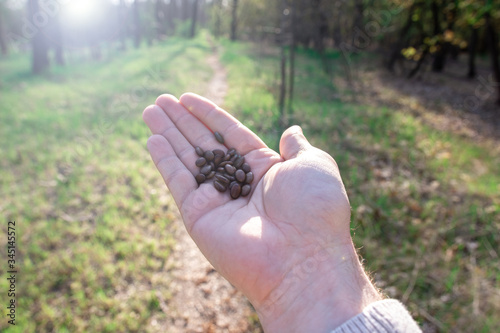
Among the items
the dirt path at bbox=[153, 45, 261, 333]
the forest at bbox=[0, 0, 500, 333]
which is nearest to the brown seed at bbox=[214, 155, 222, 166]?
the forest at bbox=[0, 0, 500, 333]

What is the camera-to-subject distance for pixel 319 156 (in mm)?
2455

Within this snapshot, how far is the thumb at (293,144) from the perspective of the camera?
2629 millimetres

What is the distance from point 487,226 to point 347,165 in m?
2.25

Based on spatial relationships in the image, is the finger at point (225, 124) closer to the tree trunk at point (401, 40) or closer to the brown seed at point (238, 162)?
the brown seed at point (238, 162)

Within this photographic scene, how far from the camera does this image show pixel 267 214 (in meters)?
2.38

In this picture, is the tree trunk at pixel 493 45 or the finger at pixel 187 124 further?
the tree trunk at pixel 493 45

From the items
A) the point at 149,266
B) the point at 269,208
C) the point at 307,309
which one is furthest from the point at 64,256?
the point at 307,309

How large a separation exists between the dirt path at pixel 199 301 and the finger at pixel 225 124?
174 centimetres

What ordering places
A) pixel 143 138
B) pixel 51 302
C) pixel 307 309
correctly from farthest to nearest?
pixel 143 138
pixel 51 302
pixel 307 309

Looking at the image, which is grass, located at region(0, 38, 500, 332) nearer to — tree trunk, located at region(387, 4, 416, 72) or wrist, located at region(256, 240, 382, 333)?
wrist, located at region(256, 240, 382, 333)

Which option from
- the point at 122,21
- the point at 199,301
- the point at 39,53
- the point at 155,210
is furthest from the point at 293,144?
the point at 122,21

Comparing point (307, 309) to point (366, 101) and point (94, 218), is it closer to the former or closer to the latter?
point (94, 218)

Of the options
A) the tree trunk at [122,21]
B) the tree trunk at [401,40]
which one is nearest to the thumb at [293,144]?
the tree trunk at [401,40]

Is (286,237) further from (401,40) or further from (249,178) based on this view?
(401,40)
